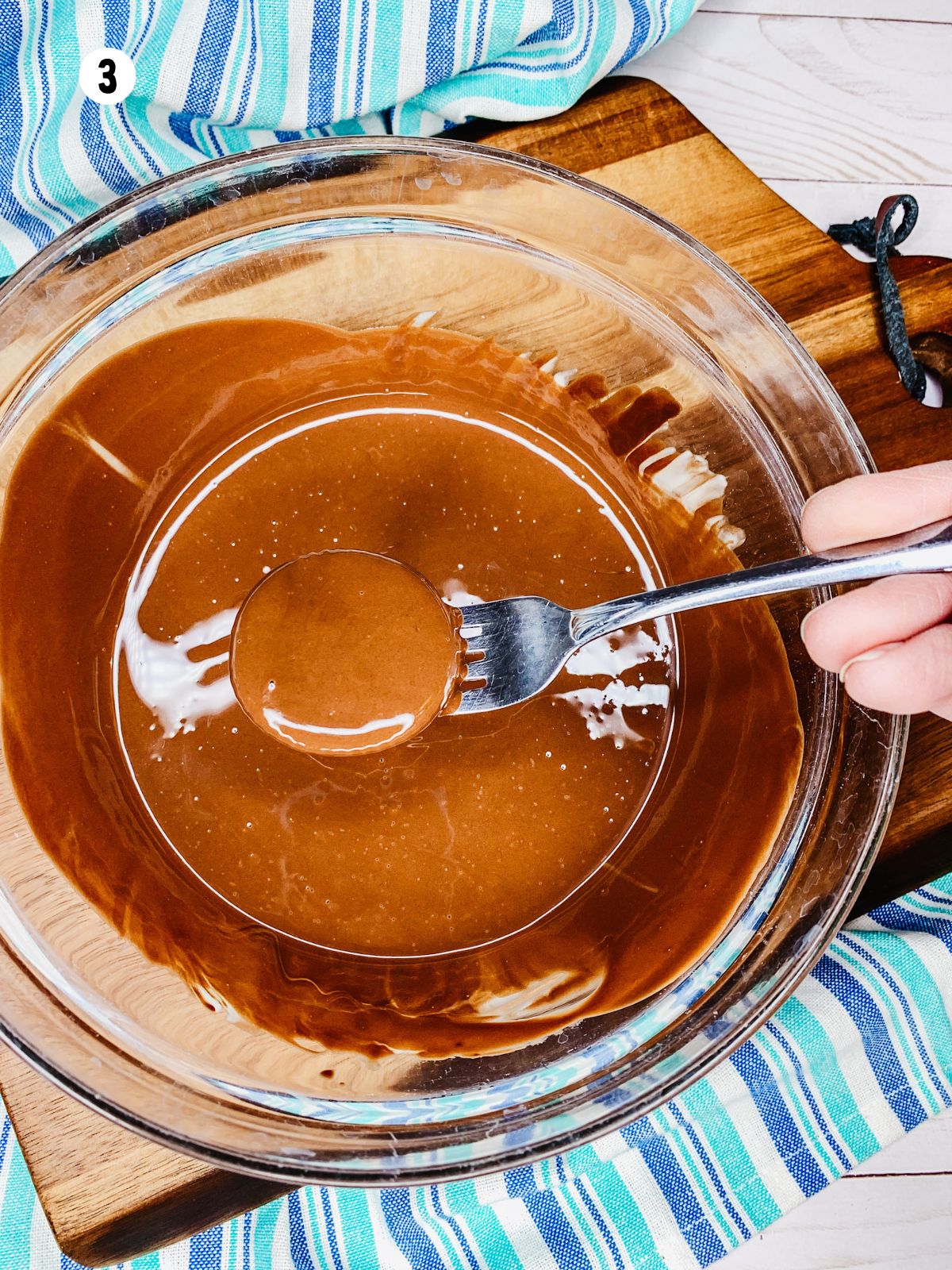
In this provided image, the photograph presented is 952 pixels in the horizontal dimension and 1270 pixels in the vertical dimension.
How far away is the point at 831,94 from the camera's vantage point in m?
1.21

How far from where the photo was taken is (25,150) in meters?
1.04

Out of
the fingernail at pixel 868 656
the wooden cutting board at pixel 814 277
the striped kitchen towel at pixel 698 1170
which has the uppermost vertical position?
the wooden cutting board at pixel 814 277

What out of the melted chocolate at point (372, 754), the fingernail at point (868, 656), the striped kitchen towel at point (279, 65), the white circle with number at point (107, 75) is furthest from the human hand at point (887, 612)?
the white circle with number at point (107, 75)

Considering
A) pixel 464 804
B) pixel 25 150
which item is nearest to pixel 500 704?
pixel 464 804

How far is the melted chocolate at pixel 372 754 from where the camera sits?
0.98 m

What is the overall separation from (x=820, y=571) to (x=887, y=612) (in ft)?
0.38

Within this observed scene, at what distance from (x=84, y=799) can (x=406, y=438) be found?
0.46 meters

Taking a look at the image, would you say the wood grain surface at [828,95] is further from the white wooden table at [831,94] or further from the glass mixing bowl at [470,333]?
the glass mixing bowl at [470,333]

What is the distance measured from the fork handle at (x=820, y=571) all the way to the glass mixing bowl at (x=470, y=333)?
15 cm

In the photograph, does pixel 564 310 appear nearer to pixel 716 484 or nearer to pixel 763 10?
pixel 716 484

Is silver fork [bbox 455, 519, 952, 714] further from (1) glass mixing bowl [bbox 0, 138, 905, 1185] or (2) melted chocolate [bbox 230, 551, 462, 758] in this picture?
(1) glass mixing bowl [bbox 0, 138, 905, 1185]

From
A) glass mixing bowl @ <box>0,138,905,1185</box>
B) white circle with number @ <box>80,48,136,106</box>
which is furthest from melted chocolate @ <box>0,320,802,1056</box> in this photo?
white circle with number @ <box>80,48,136,106</box>

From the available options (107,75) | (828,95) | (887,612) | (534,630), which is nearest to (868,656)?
(887,612)

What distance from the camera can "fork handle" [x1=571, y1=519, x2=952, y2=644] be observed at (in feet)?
2.50
